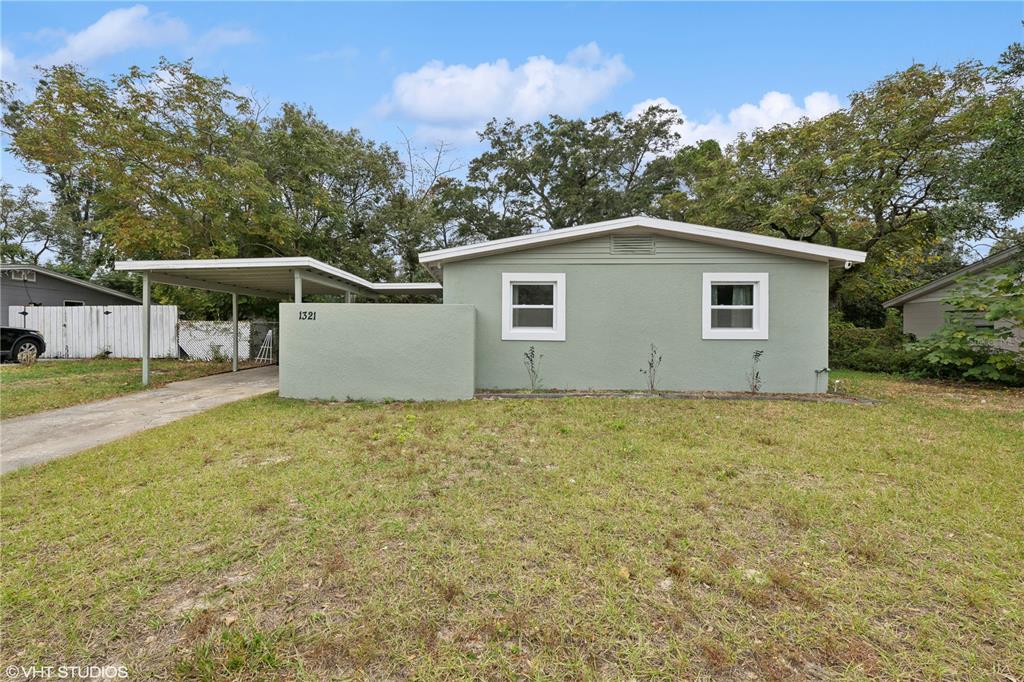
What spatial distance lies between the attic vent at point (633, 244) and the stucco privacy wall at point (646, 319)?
109 millimetres

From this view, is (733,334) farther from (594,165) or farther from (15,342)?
(15,342)

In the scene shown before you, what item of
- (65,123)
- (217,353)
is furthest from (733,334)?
(65,123)

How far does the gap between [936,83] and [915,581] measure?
50.4 ft

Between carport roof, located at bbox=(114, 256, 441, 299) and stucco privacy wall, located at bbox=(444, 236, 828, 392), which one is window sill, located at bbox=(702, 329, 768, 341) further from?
carport roof, located at bbox=(114, 256, 441, 299)

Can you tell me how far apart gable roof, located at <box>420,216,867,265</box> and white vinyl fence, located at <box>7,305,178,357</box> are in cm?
1191

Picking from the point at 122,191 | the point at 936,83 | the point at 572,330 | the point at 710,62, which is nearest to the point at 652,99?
the point at 936,83

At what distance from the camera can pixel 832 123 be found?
13.0 meters

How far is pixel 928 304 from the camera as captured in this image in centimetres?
1326

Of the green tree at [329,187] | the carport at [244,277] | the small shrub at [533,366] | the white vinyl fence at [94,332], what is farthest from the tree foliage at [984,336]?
the white vinyl fence at [94,332]

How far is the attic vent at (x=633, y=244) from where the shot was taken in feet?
25.4

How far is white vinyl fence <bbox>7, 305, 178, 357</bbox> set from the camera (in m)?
14.2

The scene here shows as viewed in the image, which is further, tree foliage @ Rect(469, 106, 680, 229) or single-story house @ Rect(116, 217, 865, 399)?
tree foliage @ Rect(469, 106, 680, 229)

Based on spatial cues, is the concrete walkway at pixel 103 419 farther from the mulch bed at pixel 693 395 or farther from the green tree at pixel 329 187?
the green tree at pixel 329 187

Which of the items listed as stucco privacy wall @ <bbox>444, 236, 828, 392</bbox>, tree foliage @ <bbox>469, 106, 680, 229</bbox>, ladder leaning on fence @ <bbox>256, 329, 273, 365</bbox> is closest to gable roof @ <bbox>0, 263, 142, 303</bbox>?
ladder leaning on fence @ <bbox>256, 329, 273, 365</bbox>
